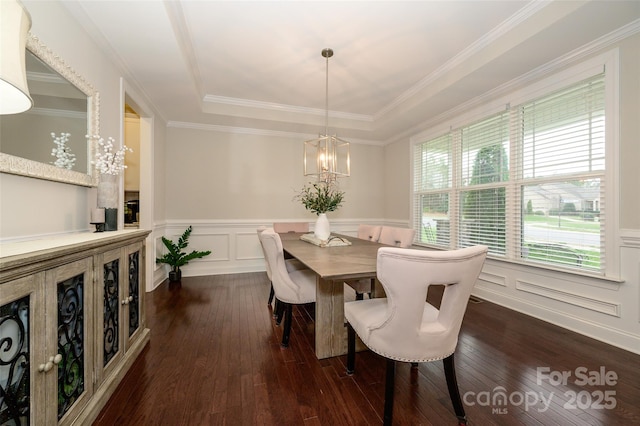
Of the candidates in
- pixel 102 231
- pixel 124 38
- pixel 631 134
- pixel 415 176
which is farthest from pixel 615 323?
pixel 124 38

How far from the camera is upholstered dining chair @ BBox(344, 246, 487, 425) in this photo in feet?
3.56

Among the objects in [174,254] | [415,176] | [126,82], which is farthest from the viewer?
[415,176]

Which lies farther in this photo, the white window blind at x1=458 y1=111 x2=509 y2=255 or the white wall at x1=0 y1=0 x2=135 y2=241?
the white window blind at x1=458 y1=111 x2=509 y2=255

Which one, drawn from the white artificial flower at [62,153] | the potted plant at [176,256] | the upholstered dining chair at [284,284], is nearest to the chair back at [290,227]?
the potted plant at [176,256]

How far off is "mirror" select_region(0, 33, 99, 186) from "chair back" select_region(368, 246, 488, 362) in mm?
1846

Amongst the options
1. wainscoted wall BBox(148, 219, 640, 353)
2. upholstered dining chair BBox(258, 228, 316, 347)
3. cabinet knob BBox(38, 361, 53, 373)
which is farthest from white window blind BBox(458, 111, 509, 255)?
cabinet knob BBox(38, 361, 53, 373)

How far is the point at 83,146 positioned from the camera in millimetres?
1779

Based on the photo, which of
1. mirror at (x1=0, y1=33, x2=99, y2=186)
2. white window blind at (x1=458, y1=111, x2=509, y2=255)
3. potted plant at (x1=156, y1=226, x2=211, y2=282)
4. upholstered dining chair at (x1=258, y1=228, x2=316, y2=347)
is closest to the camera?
mirror at (x1=0, y1=33, x2=99, y2=186)

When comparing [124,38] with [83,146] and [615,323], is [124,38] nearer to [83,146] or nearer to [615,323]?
[83,146]

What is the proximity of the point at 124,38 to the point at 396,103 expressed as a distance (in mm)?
3321

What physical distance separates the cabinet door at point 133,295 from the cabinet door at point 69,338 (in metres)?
0.44

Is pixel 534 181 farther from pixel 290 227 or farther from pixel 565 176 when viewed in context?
pixel 290 227

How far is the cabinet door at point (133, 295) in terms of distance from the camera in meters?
1.71

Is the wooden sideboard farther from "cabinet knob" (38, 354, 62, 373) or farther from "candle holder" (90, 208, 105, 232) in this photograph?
"candle holder" (90, 208, 105, 232)
